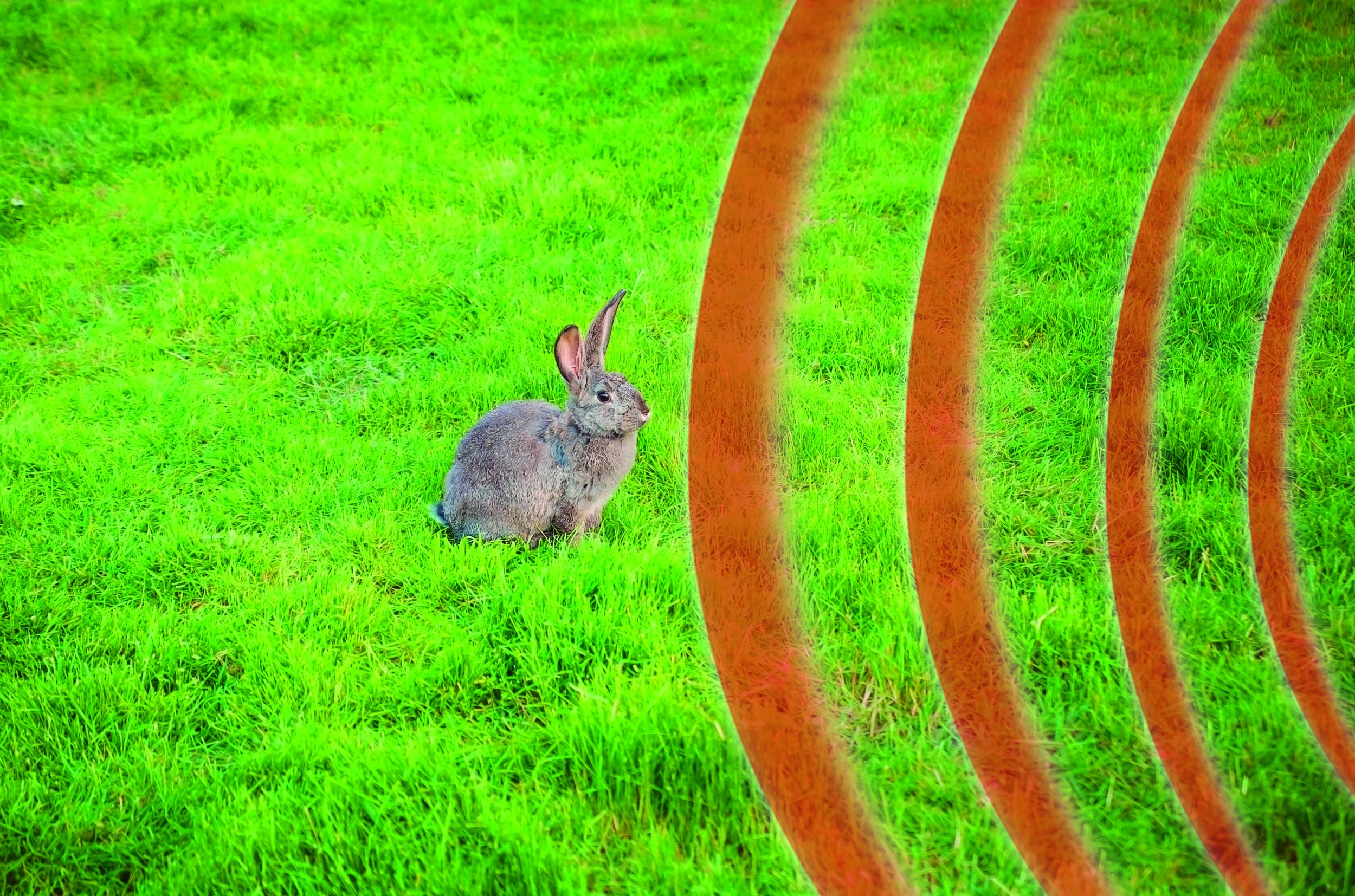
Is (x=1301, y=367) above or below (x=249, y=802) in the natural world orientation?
above

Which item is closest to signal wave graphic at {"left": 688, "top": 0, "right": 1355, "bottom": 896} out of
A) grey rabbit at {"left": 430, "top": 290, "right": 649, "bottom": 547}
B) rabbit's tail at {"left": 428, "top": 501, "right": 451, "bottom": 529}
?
grey rabbit at {"left": 430, "top": 290, "right": 649, "bottom": 547}

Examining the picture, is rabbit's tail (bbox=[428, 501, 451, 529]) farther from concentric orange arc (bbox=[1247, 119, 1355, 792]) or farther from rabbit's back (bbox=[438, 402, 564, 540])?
concentric orange arc (bbox=[1247, 119, 1355, 792])

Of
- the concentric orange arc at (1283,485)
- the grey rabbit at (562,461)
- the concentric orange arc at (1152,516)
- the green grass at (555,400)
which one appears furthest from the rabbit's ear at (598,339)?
the concentric orange arc at (1283,485)

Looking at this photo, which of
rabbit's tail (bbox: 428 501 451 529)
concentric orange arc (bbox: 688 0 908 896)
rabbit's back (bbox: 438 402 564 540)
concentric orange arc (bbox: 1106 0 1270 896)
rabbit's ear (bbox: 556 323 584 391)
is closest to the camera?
concentric orange arc (bbox: 1106 0 1270 896)

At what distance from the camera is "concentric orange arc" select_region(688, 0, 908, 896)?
2.58 meters

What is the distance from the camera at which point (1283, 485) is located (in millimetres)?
3697

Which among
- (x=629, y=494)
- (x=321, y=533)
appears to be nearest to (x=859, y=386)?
(x=629, y=494)

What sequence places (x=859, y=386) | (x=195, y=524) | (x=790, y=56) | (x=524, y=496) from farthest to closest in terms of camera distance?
1. (x=790, y=56)
2. (x=859, y=386)
3. (x=195, y=524)
4. (x=524, y=496)

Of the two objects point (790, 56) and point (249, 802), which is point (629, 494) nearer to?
point (249, 802)

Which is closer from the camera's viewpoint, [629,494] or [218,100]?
[629,494]

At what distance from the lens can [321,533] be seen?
396 centimetres

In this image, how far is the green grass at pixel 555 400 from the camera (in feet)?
8.78

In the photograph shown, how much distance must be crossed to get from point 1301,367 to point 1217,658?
2083 millimetres

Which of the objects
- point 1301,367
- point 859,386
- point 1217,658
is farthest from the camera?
point 859,386
